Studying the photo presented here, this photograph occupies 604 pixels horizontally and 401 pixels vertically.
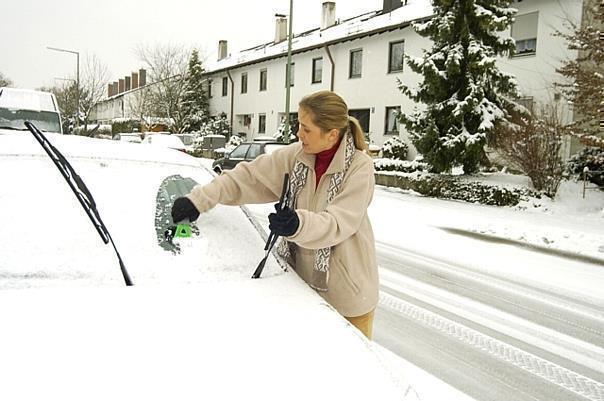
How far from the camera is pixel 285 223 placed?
209 cm

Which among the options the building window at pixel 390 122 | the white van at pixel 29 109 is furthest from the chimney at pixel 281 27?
the white van at pixel 29 109

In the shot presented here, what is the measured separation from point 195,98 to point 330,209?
39.1 m

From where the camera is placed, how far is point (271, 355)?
1.81 metres

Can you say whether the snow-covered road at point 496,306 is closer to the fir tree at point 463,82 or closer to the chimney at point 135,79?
the fir tree at point 463,82

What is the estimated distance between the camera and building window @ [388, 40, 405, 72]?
2355cm

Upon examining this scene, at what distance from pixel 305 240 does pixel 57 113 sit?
45.7ft

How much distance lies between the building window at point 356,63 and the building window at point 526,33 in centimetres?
862

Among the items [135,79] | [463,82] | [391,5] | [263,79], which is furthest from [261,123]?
[135,79]

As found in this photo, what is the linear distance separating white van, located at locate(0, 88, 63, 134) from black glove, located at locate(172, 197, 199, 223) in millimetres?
12145

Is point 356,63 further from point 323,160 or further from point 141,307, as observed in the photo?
point 141,307

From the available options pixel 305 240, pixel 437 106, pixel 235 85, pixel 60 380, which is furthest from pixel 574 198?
pixel 235 85

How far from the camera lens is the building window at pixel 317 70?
2888cm

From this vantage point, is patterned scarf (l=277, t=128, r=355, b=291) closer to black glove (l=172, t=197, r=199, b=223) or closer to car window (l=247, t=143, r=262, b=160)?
black glove (l=172, t=197, r=199, b=223)

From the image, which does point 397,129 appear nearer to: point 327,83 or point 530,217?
point 327,83
